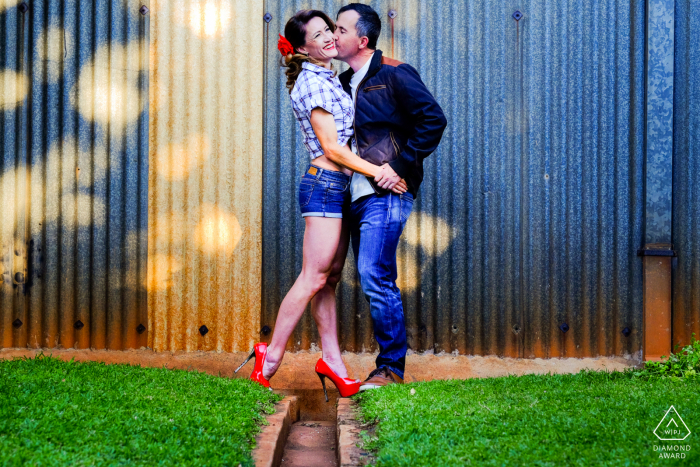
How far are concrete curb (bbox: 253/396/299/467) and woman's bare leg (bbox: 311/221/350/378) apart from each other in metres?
0.36

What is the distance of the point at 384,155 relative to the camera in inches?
128

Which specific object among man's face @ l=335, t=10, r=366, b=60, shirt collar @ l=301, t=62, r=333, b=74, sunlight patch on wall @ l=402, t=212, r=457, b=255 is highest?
man's face @ l=335, t=10, r=366, b=60

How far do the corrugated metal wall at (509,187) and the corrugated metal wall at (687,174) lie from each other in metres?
0.38

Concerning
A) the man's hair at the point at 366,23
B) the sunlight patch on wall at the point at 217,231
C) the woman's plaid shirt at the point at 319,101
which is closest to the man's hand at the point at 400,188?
the woman's plaid shirt at the point at 319,101

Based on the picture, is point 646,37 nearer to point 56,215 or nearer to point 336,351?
point 336,351

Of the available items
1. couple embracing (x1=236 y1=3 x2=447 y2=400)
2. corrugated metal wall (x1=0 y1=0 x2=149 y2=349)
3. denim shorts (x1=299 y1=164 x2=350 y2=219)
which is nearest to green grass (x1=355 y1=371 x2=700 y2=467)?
couple embracing (x1=236 y1=3 x2=447 y2=400)

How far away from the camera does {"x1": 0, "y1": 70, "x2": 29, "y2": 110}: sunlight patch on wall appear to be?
14.8ft

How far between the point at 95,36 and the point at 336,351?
3.29 metres

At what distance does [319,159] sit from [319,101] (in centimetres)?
35

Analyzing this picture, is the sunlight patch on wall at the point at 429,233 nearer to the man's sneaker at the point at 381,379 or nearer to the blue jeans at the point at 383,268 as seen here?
the blue jeans at the point at 383,268

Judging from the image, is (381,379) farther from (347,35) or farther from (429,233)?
(347,35)

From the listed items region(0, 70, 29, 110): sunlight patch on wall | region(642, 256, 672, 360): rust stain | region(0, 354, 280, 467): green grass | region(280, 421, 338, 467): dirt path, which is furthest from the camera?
region(0, 70, 29, 110): sunlight patch on wall

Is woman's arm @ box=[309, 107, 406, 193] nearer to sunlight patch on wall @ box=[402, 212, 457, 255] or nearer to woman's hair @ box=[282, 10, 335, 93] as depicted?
woman's hair @ box=[282, 10, 335, 93]

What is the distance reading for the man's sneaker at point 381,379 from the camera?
3.19m
